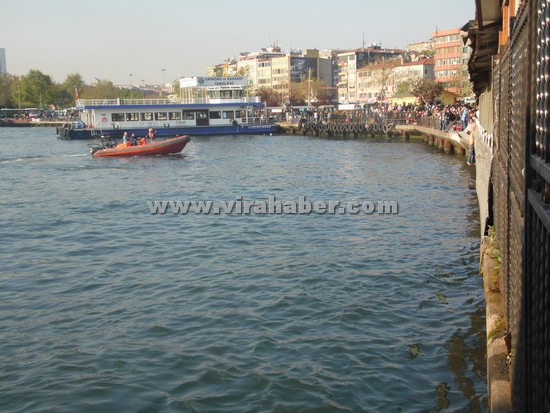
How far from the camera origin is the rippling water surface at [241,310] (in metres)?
7.53

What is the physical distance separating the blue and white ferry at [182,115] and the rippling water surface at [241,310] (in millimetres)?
41907

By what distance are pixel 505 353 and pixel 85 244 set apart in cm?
1167

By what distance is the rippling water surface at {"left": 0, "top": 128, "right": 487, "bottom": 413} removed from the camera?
753 centimetres

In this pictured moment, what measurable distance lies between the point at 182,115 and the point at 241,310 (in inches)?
2213

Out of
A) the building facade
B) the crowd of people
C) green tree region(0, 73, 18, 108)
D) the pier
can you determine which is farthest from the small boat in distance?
green tree region(0, 73, 18, 108)

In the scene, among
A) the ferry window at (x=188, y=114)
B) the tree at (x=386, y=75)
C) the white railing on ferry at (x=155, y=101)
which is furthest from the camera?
the tree at (x=386, y=75)

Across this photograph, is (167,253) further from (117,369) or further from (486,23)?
(486,23)

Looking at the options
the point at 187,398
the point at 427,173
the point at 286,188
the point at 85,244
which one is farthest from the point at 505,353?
the point at 427,173

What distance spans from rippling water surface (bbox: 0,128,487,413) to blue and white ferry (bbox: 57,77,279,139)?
137ft

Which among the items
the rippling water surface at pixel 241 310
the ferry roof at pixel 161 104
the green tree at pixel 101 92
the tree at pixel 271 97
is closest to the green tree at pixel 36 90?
the green tree at pixel 101 92

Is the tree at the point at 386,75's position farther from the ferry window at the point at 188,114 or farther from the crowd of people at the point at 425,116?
the ferry window at the point at 188,114

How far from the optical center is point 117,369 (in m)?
8.17

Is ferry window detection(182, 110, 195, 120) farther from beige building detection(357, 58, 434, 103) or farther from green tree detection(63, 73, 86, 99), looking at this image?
green tree detection(63, 73, 86, 99)

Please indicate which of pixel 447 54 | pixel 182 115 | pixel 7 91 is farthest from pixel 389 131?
pixel 7 91
